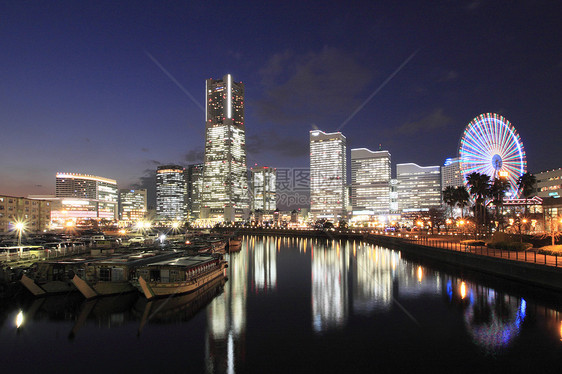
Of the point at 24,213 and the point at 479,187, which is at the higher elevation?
the point at 479,187

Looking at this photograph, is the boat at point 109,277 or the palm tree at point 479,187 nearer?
the boat at point 109,277

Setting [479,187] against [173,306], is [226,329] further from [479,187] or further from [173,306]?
[479,187]

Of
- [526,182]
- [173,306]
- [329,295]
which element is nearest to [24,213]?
[173,306]

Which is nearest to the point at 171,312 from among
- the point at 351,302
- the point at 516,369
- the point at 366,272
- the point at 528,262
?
the point at 351,302

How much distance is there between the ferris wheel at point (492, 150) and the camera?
2936 inches

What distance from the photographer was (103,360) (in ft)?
62.1

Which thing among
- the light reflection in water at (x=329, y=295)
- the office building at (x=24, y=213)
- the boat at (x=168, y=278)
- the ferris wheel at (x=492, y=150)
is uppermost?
the ferris wheel at (x=492, y=150)

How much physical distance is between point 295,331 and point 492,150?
72.8 metres

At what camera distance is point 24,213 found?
353 feet

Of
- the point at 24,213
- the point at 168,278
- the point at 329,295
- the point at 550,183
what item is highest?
the point at 550,183

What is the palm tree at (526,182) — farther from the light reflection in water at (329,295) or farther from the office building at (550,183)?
the office building at (550,183)

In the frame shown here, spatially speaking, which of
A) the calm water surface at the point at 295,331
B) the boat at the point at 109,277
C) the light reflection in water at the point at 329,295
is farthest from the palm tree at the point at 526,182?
the boat at the point at 109,277

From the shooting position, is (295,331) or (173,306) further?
(173,306)

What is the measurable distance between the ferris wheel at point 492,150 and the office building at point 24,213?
385 ft
